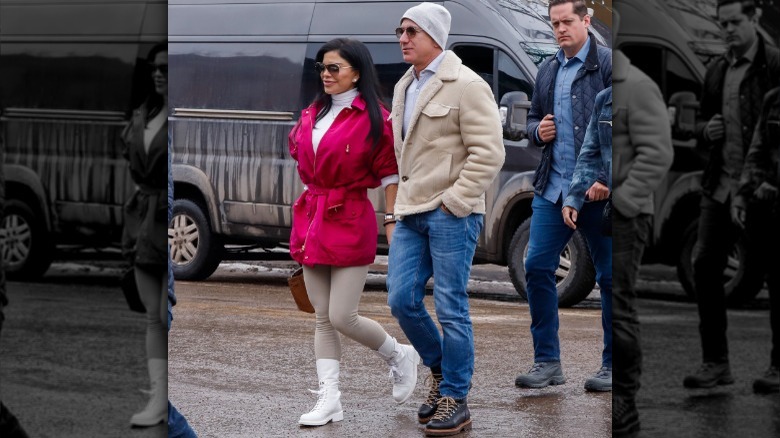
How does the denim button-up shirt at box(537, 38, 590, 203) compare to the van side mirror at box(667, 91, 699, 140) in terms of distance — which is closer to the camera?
the van side mirror at box(667, 91, 699, 140)

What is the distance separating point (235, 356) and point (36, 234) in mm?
5463

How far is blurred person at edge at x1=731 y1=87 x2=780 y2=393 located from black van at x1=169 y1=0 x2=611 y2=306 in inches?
307

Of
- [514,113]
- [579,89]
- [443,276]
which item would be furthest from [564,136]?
[514,113]

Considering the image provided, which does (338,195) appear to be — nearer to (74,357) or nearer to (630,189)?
→ (74,357)

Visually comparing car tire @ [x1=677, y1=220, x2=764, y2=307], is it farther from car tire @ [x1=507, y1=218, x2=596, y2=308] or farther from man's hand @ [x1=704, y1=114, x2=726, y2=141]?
car tire @ [x1=507, y1=218, x2=596, y2=308]

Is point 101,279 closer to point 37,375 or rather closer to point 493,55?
point 37,375

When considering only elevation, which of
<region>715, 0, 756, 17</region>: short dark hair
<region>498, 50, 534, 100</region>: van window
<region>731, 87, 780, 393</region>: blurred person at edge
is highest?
<region>715, 0, 756, 17</region>: short dark hair

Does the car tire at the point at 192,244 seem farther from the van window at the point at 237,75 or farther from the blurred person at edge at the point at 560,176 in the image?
the blurred person at edge at the point at 560,176

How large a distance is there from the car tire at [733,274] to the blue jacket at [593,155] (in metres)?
3.96

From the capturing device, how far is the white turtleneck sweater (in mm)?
5824

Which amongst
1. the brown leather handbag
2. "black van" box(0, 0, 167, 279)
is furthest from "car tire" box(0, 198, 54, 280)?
the brown leather handbag

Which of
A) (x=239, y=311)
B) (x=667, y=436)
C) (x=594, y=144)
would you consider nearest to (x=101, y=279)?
(x=667, y=436)

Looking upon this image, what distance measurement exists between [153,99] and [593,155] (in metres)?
4.20

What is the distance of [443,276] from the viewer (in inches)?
221
